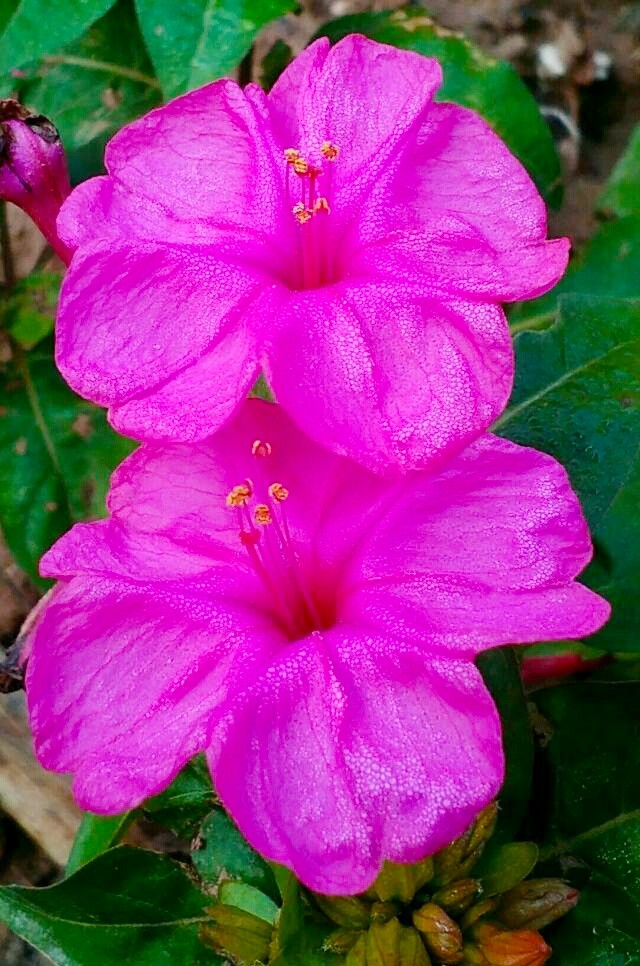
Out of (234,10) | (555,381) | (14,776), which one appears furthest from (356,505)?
(14,776)

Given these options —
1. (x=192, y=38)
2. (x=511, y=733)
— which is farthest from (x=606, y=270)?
(x=511, y=733)

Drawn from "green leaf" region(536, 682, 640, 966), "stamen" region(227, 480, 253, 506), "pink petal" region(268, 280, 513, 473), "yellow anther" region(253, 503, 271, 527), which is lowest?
"green leaf" region(536, 682, 640, 966)

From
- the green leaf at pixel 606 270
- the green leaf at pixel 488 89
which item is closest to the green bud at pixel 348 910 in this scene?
the green leaf at pixel 606 270

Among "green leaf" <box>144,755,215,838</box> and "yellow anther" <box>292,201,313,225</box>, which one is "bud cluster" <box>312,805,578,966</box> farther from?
"yellow anther" <box>292,201,313,225</box>

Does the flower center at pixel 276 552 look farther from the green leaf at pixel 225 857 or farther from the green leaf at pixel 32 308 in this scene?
the green leaf at pixel 32 308

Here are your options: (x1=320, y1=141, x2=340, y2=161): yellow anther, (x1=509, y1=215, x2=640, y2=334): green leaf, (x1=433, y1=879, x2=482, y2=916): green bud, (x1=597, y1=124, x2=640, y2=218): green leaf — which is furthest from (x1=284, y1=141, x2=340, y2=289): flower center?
(x1=597, y1=124, x2=640, y2=218): green leaf

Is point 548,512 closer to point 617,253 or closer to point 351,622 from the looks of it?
point 351,622

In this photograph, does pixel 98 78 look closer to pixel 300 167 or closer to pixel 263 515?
pixel 300 167
